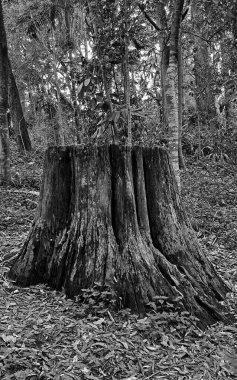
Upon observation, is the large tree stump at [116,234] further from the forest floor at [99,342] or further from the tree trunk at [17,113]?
the tree trunk at [17,113]

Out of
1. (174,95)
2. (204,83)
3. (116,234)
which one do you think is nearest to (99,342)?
(116,234)

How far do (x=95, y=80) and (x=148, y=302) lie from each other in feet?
18.2

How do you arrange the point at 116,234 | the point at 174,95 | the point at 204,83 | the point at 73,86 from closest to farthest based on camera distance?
the point at 116,234
the point at 174,95
the point at 73,86
the point at 204,83

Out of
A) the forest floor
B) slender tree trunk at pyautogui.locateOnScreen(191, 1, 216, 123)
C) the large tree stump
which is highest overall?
slender tree trunk at pyautogui.locateOnScreen(191, 1, 216, 123)

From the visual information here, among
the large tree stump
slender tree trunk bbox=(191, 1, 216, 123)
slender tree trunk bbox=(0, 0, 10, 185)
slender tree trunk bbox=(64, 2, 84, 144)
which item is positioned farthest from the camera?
slender tree trunk bbox=(191, 1, 216, 123)

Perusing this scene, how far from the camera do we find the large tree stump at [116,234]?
11.5 ft

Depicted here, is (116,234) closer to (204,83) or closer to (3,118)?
(3,118)

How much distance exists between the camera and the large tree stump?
139 inches

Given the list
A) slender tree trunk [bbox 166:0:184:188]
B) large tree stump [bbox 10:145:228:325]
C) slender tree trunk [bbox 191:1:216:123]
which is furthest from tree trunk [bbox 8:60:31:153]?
large tree stump [bbox 10:145:228:325]

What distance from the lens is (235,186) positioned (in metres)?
10.5

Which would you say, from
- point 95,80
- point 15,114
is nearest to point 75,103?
point 15,114

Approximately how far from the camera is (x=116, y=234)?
3.68 metres

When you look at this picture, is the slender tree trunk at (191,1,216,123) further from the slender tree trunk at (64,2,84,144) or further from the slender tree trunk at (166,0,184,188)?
the slender tree trunk at (166,0,184,188)

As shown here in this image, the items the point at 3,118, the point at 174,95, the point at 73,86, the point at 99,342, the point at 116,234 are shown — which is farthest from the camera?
the point at 73,86
